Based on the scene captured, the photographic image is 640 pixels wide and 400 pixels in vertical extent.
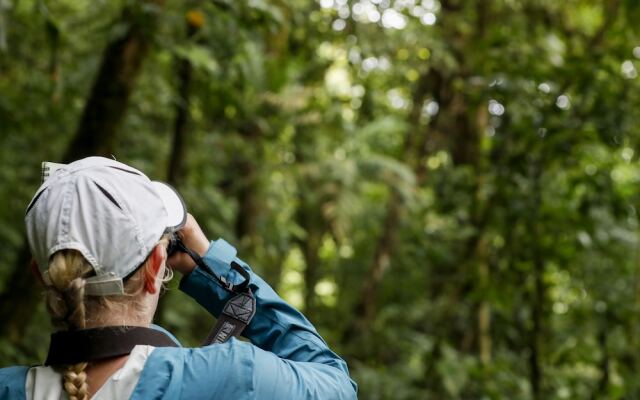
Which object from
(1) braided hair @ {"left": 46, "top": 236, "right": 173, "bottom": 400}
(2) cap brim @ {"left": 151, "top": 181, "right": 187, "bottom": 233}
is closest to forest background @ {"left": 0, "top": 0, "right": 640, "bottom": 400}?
(2) cap brim @ {"left": 151, "top": 181, "right": 187, "bottom": 233}

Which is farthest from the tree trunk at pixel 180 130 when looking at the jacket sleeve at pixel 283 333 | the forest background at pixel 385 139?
the jacket sleeve at pixel 283 333

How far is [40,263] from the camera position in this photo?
47.6 inches

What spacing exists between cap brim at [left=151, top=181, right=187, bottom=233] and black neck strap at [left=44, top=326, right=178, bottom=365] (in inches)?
7.0

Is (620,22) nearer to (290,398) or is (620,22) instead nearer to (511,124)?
(511,124)

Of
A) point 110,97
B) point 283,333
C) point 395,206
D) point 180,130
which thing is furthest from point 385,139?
point 283,333

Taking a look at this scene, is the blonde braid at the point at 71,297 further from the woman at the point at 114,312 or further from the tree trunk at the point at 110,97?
the tree trunk at the point at 110,97

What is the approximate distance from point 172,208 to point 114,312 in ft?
0.63

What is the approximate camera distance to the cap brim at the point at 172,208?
4.16 feet

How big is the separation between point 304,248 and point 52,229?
23.6ft

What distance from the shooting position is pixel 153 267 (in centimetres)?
123

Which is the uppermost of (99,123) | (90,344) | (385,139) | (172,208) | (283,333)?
(172,208)

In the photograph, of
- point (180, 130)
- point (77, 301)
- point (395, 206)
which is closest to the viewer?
point (77, 301)

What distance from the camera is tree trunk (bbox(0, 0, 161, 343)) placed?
341 centimetres

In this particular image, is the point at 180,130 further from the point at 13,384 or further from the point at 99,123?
the point at 13,384
